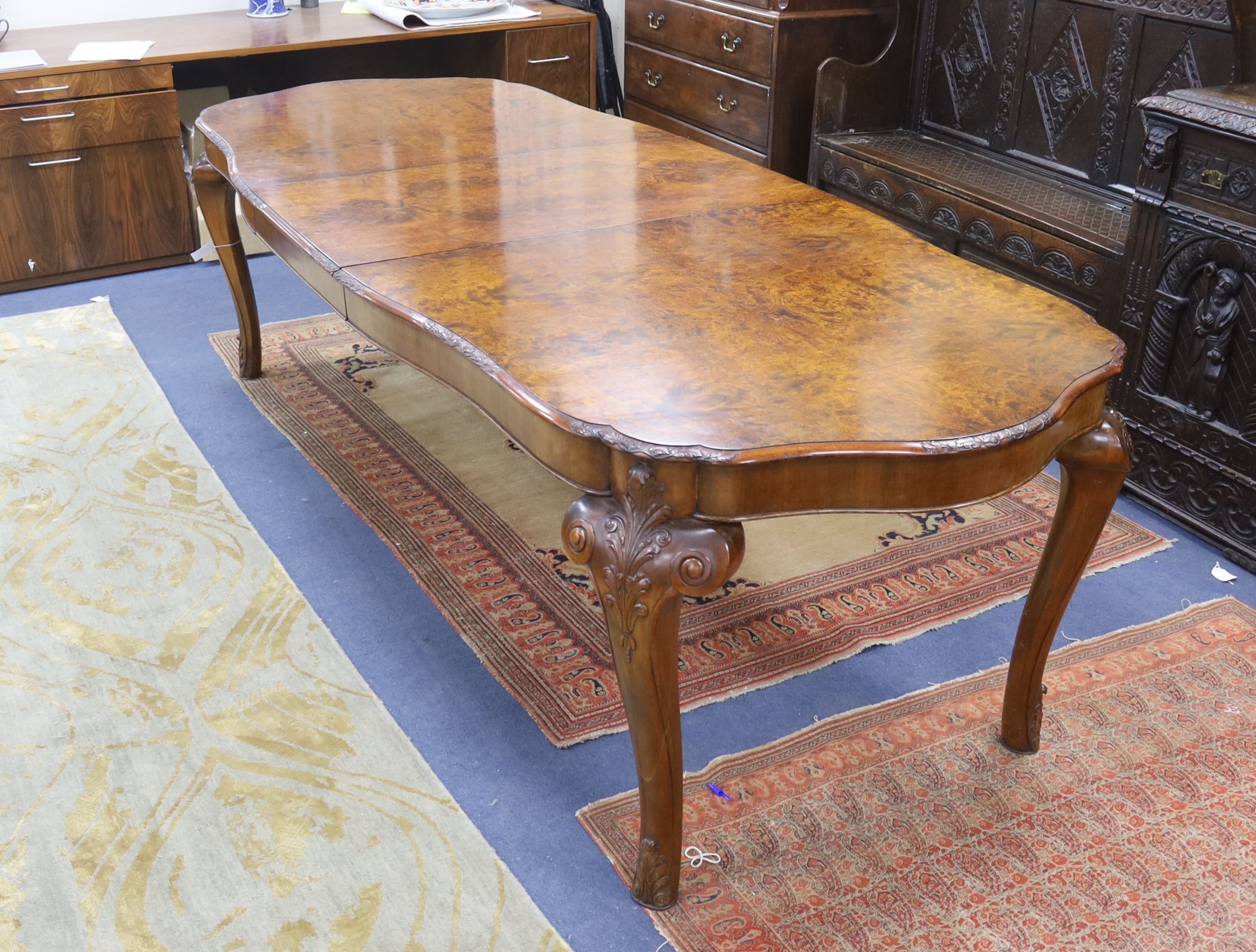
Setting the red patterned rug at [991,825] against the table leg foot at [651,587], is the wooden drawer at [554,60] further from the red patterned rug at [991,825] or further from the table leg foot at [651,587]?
the table leg foot at [651,587]

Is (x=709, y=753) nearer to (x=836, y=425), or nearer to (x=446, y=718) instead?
(x=446, y=718)

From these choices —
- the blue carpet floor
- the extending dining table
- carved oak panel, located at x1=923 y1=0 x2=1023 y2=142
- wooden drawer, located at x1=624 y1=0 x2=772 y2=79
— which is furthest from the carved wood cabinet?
wooden drawer, located at x1=624 y1=0 x2=772 y2=79

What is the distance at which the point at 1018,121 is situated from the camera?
339 cm

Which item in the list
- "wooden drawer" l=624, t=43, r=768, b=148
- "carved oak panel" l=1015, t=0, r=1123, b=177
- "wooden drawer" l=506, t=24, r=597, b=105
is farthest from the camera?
"wooden drawer" l=506, t=24, r=597, b=105

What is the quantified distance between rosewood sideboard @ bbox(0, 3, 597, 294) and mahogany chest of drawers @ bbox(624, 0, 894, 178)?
360 mm

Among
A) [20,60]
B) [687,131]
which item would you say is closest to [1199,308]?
[687,131]

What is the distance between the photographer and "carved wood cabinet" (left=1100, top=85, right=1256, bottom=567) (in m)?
2.29

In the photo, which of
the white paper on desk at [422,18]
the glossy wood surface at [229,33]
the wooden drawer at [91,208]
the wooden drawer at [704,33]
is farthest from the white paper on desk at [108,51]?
the wooden drawer at [704,33]

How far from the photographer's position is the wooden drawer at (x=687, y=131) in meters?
3.95

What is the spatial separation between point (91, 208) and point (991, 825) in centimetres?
332

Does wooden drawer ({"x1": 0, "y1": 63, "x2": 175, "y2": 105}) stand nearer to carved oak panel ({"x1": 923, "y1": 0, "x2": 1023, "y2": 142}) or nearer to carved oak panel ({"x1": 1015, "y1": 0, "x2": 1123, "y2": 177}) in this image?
carved oak panel ({"x1": 923, "y1": 0, "x2": 1023, "y2": 142})

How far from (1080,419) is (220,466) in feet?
6.46

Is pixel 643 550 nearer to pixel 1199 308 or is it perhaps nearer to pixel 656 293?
pixel 656 293

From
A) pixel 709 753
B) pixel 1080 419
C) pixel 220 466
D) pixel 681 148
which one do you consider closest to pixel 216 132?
pixel 220 466
